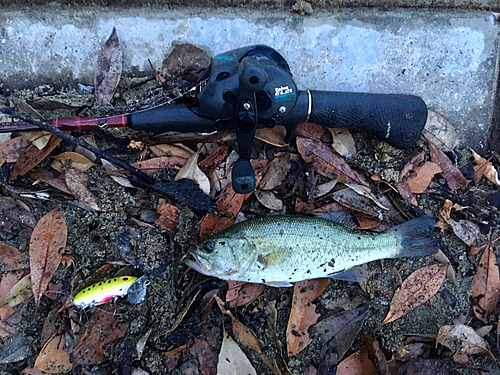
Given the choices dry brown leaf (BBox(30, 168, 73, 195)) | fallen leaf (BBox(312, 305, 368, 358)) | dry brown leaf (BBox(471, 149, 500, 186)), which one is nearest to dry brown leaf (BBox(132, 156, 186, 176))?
dry brown leaf (BBox(30, 168, 73, 195))

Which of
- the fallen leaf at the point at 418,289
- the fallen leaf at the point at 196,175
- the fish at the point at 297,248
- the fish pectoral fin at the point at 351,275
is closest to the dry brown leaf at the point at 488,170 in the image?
the fish at the point at 297,248

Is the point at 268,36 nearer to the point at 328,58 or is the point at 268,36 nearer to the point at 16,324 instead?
the point at 328,58

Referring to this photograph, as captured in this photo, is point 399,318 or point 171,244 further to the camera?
point 399,318

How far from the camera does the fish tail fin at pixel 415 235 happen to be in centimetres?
274

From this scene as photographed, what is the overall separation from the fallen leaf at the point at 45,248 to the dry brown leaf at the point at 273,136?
1754mm

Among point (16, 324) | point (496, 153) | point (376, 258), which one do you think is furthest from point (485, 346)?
point (16, 324)

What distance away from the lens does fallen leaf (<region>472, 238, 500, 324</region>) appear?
2.92m

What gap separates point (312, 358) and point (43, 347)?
86.9 inches

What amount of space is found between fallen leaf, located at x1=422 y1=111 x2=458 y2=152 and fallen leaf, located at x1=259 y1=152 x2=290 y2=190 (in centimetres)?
123

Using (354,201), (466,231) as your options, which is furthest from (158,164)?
(466,231)

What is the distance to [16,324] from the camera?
111 inches

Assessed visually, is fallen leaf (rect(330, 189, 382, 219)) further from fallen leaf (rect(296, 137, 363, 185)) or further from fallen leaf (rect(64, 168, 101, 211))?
fallen leaf (rect(64, 168, 101, 211))

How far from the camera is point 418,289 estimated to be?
290cm

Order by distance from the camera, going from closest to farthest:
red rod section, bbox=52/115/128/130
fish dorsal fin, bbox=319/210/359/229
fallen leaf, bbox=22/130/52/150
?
1. red rod section, bbox=52/115/128/130
2. fallen leaf, bbox=22/130/52/150
3. fish dorsal fin, bbox=319/210/359/229
